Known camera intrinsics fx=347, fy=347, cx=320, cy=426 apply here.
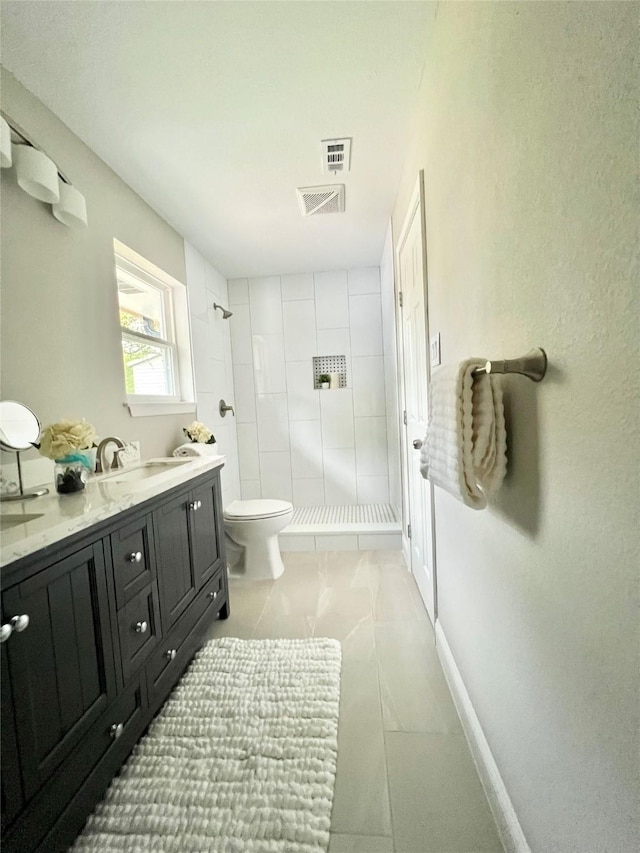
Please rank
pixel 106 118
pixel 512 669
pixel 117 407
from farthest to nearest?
pixel 117 407 < pixel 106 118 < pixel 512 669

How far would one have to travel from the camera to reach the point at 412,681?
136 cm

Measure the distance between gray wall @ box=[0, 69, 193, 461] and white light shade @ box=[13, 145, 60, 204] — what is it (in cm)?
5

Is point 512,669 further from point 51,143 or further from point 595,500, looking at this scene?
point 51,143

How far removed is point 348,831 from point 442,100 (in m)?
2.11

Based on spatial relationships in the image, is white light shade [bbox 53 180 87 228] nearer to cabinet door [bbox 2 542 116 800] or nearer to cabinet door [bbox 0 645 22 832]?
cabinet door [bbox 2 542 116 800]

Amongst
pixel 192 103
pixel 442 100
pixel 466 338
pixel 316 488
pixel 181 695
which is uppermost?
pixel 192 103

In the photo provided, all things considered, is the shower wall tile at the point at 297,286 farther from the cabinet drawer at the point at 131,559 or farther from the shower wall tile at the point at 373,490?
the cabinet drawer at the point at 131,559

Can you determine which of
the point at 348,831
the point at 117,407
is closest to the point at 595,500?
the point at 348,831

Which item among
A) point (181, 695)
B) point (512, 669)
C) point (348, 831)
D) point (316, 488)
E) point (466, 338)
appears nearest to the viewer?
point (512, 669)

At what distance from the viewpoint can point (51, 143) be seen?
1.38 m

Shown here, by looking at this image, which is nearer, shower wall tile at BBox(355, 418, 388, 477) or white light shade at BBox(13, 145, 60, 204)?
white light shade at BBox(13, 145, 60, 204)

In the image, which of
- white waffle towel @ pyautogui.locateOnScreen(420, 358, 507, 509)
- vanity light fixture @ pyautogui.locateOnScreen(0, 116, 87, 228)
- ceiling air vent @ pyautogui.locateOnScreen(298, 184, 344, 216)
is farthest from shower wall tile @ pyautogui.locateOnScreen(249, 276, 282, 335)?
white waffle towel @ pyautogui.locateOnScreen(420, 358, 507, 509)

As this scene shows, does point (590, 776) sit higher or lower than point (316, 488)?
higher

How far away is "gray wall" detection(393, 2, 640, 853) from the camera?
0.43 m
